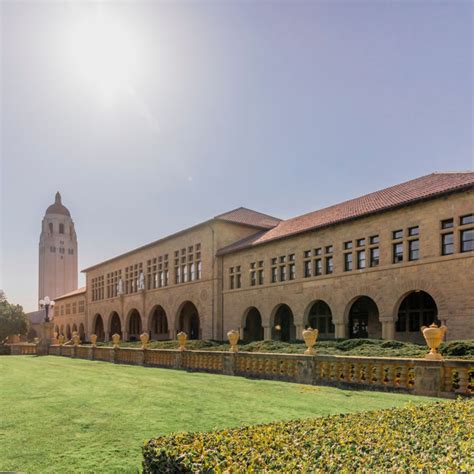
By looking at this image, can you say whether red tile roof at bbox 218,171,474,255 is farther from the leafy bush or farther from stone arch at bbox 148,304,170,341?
stone arch at bbox 148,304,170,341

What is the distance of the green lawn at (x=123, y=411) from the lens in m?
6.36

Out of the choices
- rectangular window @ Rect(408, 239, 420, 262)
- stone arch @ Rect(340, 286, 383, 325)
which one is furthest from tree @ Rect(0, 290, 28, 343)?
rectangular window @ Rect(408, 239, 420, 262)

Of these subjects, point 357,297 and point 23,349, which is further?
point 23,349

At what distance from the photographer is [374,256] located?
89.4 ft

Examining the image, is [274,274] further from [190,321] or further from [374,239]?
[190,321]

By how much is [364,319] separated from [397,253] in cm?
687

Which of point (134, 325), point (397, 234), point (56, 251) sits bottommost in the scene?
point (134, 325)

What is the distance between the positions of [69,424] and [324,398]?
558cm

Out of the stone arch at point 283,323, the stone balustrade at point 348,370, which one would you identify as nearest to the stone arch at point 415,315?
the stone arch at point 283,323

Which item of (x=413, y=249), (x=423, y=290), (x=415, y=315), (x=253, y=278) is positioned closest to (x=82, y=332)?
(x=253, y=278)

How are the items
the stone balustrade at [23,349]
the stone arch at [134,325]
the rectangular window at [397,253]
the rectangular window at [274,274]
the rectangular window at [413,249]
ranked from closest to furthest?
the rectangular window at [413,249] → the rectangular window at [397,253] → the rectangular window at [274,274] → the stone balustrade at [23,349] → the stone arch at [134,325]

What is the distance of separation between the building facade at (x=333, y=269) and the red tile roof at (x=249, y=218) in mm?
137

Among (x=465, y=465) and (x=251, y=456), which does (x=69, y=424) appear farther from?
(x=465, y=465)

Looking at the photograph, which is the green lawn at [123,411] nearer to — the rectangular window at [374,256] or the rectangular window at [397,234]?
the rectangular window at [397,234]
